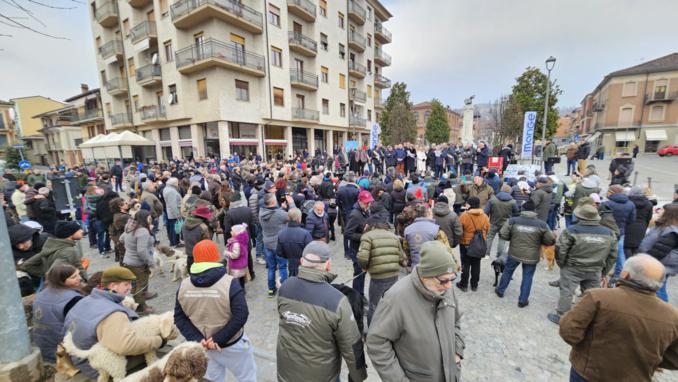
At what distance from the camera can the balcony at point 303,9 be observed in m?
23.2

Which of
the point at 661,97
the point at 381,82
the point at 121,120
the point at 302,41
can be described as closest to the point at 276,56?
the point at 302,41

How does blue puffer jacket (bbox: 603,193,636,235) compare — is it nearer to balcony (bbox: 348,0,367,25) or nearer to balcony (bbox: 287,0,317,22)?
balcony (bbox: 287,0,317,22)

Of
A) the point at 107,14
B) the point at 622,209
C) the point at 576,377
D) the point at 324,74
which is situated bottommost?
the point at 576,377

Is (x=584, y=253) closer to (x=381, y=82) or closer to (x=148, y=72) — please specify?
(x=148, y=72)

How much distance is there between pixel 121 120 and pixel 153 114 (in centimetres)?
766

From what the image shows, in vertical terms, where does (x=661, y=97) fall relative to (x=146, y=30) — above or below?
below

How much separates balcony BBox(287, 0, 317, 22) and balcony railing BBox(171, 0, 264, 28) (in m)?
3.98

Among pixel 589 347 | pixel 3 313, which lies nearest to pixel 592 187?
pixel 589 347

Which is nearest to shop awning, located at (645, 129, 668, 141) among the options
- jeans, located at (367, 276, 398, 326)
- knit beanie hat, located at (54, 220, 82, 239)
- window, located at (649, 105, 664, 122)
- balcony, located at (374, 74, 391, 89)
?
window, located at (649, 105, 664, 122)

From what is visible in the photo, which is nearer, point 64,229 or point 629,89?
point 64,229

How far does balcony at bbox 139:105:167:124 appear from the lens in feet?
73.4

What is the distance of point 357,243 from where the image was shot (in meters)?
4.95

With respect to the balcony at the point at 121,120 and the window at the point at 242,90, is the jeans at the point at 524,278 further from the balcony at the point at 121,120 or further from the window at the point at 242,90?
the balcony at the point at 121,120

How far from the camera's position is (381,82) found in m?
37.7
